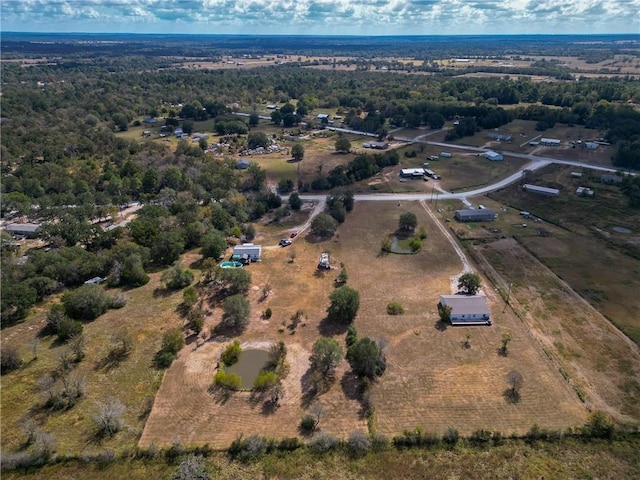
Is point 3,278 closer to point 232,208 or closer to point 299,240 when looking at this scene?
point 232,208

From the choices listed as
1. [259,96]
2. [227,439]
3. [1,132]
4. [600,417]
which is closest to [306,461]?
[227,439]

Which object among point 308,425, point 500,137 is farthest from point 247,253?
point 500,137

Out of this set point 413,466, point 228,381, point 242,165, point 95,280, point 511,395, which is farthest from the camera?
point 242,165

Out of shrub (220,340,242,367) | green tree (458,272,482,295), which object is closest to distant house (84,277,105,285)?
shrub (220,340,242,367)

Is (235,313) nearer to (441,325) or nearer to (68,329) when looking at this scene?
(68,329)

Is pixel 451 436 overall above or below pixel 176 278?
below

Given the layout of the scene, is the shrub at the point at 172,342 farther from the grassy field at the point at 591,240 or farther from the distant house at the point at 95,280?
the grassy field at the point at 591,240
